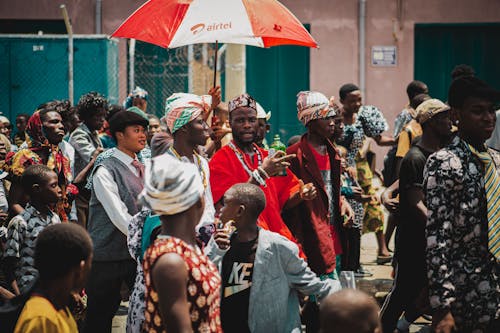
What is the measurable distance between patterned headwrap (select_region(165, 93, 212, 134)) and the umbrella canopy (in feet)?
3.87

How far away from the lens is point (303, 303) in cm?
627

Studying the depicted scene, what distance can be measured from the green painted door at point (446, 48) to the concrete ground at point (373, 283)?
8.08 metres

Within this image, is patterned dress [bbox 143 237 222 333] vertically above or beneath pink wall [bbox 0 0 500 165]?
beneath

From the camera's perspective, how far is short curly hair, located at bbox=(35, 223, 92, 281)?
3479 mm

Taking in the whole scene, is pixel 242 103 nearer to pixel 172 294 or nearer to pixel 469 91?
pixel 469 91

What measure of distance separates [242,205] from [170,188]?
1170 mm

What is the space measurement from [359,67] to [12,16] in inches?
299

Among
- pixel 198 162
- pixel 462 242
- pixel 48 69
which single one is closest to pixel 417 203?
pixel 462 242

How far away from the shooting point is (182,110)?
565cm

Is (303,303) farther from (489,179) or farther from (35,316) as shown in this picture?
(35,316)

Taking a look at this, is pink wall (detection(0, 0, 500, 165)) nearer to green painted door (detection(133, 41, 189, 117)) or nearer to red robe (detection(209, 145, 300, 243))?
green painted door (detection(133, 41, 189, 117))

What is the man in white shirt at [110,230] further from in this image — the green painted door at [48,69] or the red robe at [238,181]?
the green painted door at [48,69]

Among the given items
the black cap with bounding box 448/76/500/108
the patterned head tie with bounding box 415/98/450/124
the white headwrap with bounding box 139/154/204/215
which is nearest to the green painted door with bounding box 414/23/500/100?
the patterned head tie with bounding box 415/98/450/124

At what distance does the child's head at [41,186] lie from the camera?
18.9ft
